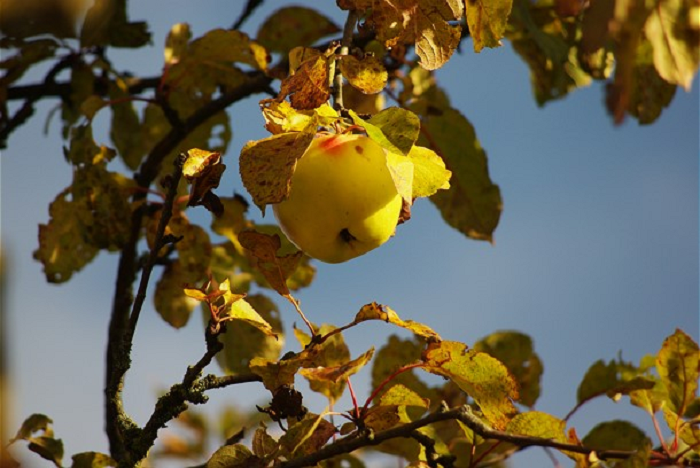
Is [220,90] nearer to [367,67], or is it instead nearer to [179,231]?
[179,231]

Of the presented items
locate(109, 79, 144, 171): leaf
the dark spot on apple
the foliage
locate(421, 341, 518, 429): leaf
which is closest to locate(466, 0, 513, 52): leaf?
the foliage

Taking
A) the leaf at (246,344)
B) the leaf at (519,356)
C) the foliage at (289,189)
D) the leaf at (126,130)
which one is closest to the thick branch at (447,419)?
the foliage at (289,189)

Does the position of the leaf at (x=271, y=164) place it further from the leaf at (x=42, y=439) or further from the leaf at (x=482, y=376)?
the leaf at (x=42, y=439)

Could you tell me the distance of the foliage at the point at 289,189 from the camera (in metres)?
1.01

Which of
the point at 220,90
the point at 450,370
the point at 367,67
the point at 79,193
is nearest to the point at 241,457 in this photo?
the point at 450,370

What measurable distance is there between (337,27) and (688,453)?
1435mm

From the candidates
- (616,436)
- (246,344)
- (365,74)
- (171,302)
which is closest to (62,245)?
(171,302)

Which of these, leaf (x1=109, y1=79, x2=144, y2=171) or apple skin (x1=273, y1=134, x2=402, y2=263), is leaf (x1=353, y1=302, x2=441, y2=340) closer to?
apple skin (x1=273, y1=134, x2=402, y2=263)

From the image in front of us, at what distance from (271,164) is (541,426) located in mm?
483

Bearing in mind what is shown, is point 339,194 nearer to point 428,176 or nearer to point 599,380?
point 428,176

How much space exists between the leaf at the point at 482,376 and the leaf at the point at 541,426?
0.10 ft

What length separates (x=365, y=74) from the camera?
3.74 ft

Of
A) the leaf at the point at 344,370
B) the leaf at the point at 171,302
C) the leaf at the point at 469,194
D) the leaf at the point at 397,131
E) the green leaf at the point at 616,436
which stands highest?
the leaf at the point at 469,194

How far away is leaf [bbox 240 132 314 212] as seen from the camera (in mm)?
990
